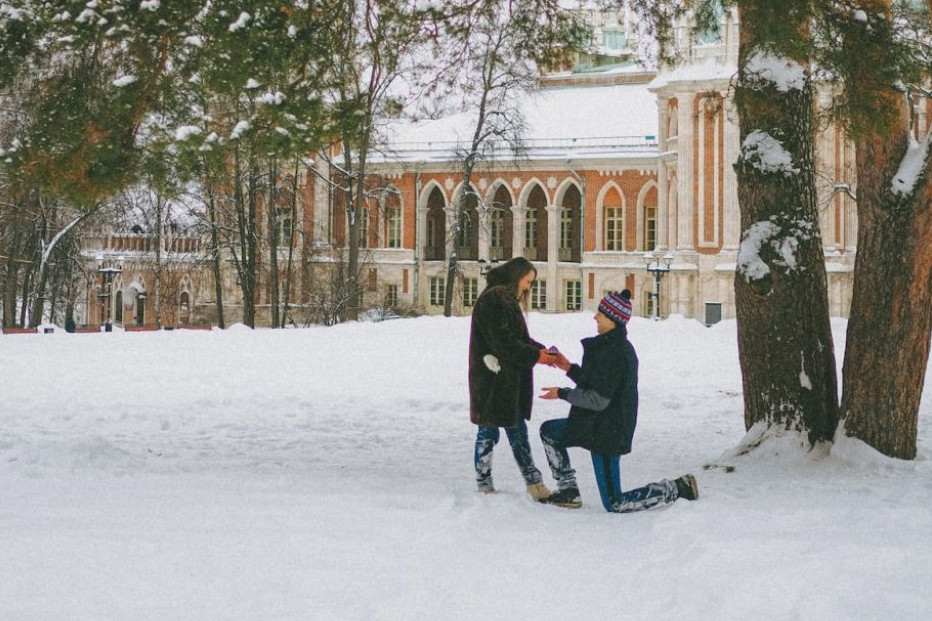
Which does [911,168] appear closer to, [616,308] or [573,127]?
[616,308]

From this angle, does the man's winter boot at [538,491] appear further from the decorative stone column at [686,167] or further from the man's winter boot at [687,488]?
the decorative stone column at [686,167]

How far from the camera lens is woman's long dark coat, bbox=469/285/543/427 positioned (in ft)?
20.2

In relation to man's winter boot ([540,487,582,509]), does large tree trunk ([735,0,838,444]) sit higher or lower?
higher

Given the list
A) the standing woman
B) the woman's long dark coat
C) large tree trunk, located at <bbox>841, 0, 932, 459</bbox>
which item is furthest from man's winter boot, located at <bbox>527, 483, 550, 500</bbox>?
large tree trunk, located at <bbox>841, 0, 932, 459</bbox>

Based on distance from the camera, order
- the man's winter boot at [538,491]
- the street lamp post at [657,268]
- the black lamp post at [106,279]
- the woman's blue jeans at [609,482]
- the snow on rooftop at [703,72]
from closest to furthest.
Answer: the woman's blue jeans at [609,482]
the man's winter boot at [538,491]
the black lamp post at [106,279]
the street lamp post at [657,268]
the snow on rooftop at [703,72]

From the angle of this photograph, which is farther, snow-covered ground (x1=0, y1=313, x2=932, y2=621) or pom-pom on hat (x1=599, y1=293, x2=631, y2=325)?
pom-pom on hat (x1=599, y1=293, x2=631, y2=325)

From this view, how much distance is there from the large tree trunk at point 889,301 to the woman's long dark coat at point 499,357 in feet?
9.19

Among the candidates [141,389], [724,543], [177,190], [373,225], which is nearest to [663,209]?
[373,225]

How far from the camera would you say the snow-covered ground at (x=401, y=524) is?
164 inches

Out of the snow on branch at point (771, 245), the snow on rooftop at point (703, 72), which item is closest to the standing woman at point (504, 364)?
the snow on branch at point (771, 245)

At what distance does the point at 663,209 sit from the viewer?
3875cm

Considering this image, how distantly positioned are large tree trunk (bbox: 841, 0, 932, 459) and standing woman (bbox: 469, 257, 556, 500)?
2759 millimetres

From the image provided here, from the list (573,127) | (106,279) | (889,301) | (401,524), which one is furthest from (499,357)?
(573,127)

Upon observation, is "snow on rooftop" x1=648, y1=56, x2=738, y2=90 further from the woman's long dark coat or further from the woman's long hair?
the woman's long dark coat
